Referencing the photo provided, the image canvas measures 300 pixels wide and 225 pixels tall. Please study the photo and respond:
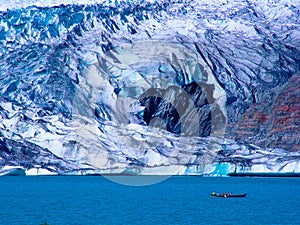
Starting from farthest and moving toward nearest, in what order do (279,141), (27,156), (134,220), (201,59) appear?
(201,59), (279,141), (27,156), (134,220)

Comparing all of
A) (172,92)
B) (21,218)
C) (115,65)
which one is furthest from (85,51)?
(21,218)

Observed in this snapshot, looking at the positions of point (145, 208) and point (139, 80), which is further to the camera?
point (139, 80)

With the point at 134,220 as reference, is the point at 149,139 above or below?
below

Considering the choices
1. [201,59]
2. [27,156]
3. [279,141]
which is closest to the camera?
[27,156]

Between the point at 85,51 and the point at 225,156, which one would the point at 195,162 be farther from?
the point at 85,51

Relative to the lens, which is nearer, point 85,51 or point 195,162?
point 195,162

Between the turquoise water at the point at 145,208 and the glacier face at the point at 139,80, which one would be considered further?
the glacier face at the point at 139,80

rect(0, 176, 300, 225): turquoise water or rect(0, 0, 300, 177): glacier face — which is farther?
rect(0, 0, 300, 177): glacier face
